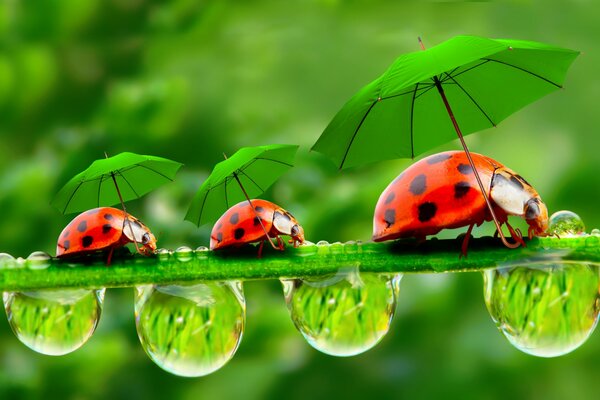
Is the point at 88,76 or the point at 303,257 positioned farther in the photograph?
the point at 88,76

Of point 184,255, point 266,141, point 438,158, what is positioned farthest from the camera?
point 266,141

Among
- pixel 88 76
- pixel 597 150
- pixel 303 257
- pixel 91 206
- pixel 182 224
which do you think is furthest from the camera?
pixel 88 76

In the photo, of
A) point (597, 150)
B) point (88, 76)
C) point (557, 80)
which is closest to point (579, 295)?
point (557, 80)

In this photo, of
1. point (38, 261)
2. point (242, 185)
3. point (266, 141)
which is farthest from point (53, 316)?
point (266, 141)

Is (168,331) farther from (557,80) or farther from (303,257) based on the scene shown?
(557,80)

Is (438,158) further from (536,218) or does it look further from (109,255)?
(109,255)

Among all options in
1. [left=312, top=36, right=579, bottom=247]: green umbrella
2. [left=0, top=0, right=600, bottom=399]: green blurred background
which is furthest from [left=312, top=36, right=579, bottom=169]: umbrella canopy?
[left=0, top=0, right=600, bottom=399]: green blurred background

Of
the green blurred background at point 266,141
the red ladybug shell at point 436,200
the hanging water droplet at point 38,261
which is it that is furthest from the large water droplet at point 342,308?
the green blurred background at point 266,141
